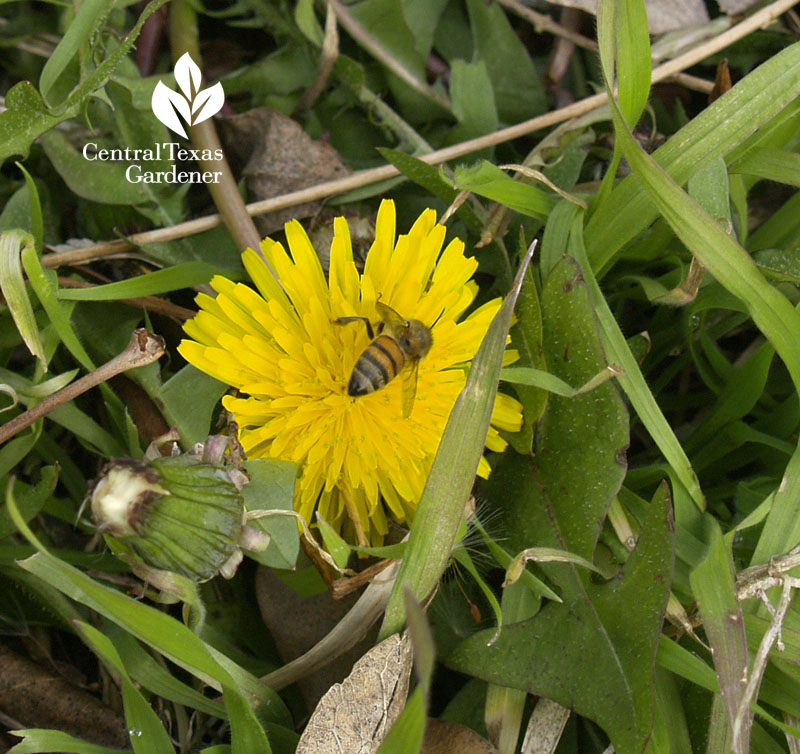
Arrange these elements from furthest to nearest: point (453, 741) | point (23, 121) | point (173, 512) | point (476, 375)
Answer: point (23, 121), point (453, 741), point (476, 375), point (173, 512)

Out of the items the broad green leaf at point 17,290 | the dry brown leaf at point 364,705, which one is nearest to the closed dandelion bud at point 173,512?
the dry brown leaf at point 364,705

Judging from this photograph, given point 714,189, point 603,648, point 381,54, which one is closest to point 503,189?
point 714,189

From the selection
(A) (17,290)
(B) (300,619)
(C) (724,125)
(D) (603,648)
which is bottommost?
(B) (300,619)

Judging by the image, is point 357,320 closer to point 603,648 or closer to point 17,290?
point 17,290

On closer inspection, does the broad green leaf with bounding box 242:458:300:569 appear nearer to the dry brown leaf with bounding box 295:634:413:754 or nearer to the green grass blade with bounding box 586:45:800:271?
the dry brown leaf with bounding box 295:634:413:754

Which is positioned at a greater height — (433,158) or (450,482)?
(433,158)

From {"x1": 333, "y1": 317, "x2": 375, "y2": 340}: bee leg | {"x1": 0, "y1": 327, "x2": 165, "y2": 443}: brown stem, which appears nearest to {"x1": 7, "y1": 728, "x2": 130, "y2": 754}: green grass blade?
{"x1": 0, "y1": 327, "x2": 165, "y2": 443}: brown stem

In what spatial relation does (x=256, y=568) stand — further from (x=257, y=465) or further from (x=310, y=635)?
(x=257, y=465)

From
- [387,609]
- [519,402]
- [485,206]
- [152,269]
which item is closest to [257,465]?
[387,609]
